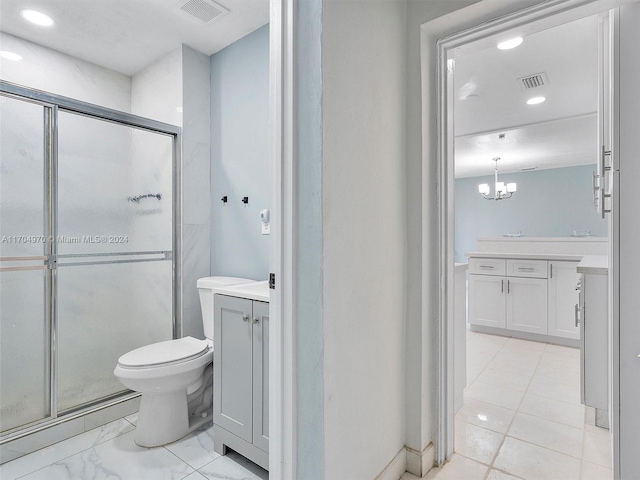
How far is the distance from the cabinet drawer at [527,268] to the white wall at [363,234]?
270cm

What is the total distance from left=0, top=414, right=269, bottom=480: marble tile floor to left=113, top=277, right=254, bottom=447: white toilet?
0.21 feet

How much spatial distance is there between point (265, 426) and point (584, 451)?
154 cm

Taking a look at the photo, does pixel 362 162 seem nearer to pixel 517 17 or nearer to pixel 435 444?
pixel 517 17

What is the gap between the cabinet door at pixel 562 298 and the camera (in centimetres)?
337

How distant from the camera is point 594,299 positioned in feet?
6.31

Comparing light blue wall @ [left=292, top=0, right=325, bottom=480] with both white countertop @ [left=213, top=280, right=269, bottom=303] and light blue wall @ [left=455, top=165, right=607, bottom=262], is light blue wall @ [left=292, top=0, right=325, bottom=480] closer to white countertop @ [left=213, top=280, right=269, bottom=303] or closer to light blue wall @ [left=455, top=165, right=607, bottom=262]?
white countertop @ [left=213, top=280, right=269, bottom=303]

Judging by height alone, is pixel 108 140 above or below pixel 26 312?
above

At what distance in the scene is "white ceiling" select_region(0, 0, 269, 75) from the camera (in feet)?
6.97

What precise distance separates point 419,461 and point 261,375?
0.77m

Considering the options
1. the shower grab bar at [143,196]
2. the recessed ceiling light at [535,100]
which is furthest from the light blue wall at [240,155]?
the recessed ceiling light at [535,100]

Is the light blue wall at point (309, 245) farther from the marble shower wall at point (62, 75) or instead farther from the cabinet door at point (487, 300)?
the cabinet door at point (487, 300)

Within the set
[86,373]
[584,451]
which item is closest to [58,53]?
[86,373]

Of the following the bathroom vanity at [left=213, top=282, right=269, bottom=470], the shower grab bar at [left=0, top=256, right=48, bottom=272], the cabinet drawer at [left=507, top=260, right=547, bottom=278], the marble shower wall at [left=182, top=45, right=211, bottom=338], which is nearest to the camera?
the bathroom vanity at [left=213, top=282, right=269, bottom=470]

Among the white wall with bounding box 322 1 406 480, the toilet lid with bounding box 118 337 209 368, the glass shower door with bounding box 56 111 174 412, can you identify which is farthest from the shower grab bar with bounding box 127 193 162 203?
the white wall with bounding box 322 1 406 480
